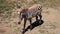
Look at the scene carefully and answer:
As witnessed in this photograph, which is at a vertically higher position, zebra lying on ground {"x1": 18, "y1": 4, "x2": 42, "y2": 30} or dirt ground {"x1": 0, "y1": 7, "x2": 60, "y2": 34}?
zebra lying on ground {"x1": 18, "y1": 4, "x2": 42, "y2": 30}

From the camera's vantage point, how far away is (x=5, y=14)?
953 centimetres

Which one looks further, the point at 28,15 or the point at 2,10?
the point at 2,10

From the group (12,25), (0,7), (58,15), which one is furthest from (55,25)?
(0,7)

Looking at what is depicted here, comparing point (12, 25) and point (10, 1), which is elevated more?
point (10, 1)

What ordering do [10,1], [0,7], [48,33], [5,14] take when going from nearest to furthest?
[48,33], [5,14], [0,7], [10,1]

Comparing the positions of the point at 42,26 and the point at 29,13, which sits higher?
the point at 29,13

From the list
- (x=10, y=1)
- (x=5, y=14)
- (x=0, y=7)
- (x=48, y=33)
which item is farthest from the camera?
(x=10, y=1)

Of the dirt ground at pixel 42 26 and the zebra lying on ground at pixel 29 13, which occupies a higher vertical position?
the zebra lying on ground at pixel 29 13

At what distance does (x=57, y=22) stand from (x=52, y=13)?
1.04 m

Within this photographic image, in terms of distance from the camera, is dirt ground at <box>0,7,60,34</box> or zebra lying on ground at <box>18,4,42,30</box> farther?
dirt ground at <box>0,7,60,34</box>

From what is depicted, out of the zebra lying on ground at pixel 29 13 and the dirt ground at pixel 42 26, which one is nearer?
the zebra lying on ground at pixel 29 13

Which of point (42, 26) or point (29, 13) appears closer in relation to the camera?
point (29, 13)

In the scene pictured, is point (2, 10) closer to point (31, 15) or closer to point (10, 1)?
point (10, 1)

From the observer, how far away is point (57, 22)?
8852 millimetres
